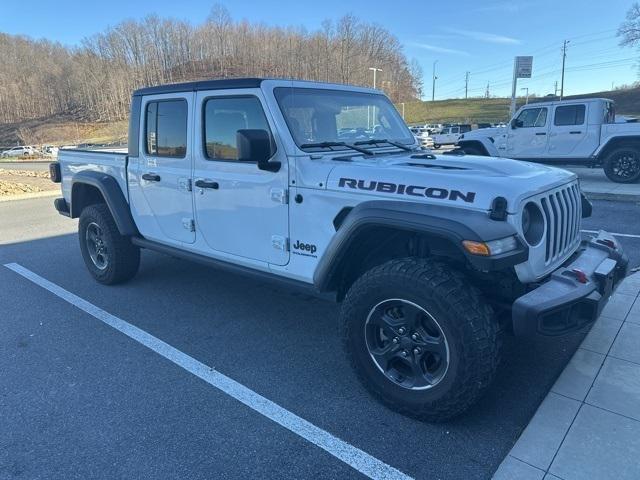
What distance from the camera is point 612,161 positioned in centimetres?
1194

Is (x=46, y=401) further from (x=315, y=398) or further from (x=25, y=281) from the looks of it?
(x=25, y=281)

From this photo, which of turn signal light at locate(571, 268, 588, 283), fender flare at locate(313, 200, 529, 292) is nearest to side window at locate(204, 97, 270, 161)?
fender flare at locate(313, 200, 529, 292)

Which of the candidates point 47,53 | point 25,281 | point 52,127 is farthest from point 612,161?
point 47,53

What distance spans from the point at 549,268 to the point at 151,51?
104m

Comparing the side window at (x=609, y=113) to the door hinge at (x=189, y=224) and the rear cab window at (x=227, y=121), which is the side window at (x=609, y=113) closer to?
the rear cab window at (x=227, y=121)

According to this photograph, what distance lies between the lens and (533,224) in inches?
105

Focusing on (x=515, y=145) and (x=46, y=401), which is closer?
(x=46, y=401)

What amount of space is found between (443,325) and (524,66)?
982 inches

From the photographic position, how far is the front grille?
276 centimetres

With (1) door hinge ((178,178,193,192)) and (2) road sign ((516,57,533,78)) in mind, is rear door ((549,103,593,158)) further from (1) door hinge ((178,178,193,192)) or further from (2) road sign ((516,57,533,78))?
(2) road sign ((516,57,533,78))

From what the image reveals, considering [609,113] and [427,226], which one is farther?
[609,113]

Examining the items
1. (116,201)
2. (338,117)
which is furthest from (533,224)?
(116,201)

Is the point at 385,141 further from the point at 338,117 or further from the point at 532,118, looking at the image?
the point at 532,118

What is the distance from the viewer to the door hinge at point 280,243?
329 cm
